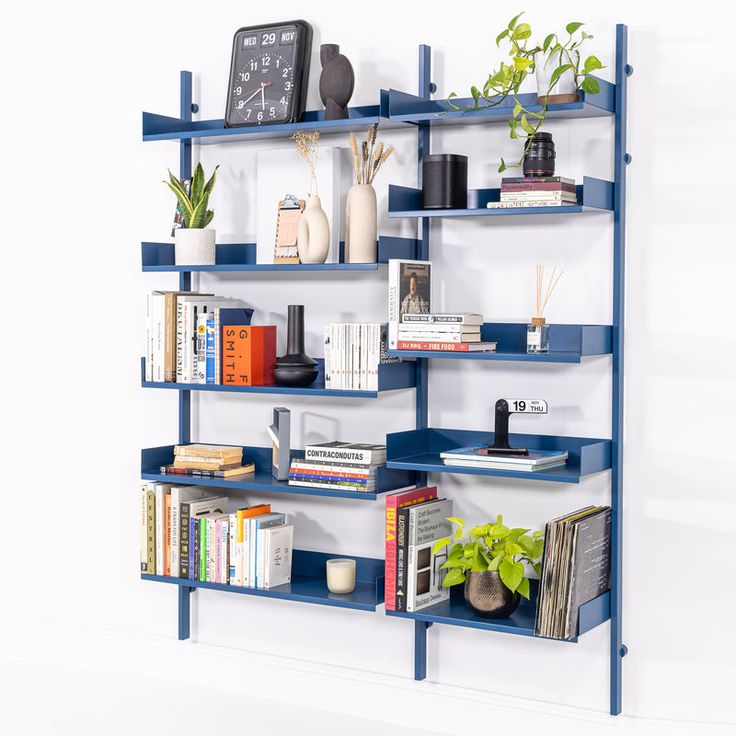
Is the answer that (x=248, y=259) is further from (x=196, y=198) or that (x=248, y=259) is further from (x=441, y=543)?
(x=441, y=543)

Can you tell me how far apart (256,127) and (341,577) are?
Result: 1354 millimetres

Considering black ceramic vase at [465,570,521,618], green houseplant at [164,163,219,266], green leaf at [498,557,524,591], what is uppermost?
green houseplant at [164,163,219,266]

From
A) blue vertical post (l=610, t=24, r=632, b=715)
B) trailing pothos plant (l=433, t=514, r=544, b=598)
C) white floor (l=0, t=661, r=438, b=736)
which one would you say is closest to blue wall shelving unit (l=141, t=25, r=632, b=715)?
blue vertical post (l=610, t=24, r=632, b=715)

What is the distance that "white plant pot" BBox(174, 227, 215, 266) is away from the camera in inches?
135

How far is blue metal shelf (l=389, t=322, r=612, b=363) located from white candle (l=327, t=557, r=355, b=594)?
0.66 m

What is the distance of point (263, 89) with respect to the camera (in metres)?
3.35

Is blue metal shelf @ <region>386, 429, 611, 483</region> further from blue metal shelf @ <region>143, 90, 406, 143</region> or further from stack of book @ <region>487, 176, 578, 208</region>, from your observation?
blue metal shelf @ <region>143, 90, 406, 143</region>

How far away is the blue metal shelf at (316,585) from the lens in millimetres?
3213

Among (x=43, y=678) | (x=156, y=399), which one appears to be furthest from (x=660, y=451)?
(x=43, y=678)

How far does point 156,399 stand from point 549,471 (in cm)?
152

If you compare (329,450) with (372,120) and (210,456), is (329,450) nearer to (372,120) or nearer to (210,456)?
(210,456)

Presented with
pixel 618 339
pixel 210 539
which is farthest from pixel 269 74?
pixel 210 539

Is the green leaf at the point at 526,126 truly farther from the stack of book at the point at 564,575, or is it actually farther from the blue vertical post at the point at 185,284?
the blue vertical post at the point at 185,284

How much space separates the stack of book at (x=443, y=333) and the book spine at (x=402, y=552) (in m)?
0.46
